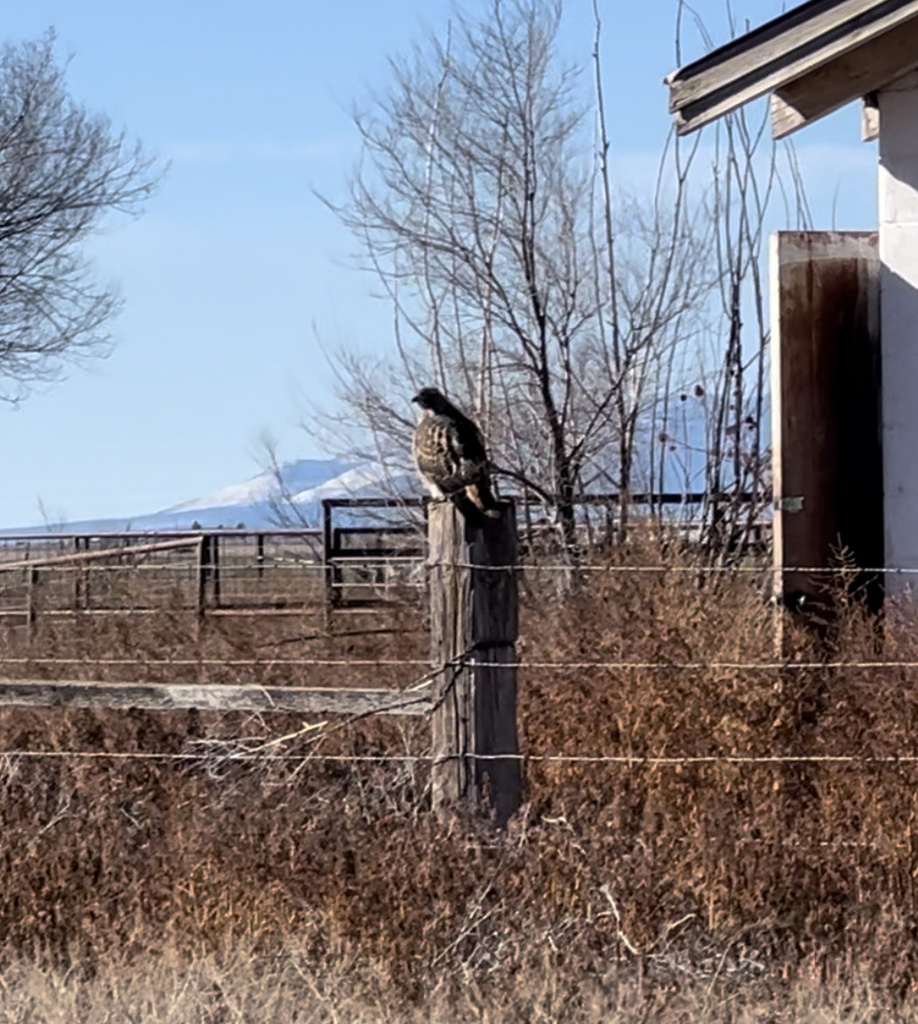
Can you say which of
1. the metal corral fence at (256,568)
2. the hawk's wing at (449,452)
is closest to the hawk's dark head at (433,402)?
the hawk's wing at (449,452)

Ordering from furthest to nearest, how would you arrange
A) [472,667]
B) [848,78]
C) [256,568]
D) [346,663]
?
1. [256,568]
2. [848,78]
3. [346,663]
4. [472,667]

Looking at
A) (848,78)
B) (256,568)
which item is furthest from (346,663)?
(256,568)

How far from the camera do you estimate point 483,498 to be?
6.72 metres

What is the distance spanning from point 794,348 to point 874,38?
1.68 metres

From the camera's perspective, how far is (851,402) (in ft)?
32.4

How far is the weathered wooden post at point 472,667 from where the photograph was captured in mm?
6422

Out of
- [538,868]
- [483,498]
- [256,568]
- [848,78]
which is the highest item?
[848,78]

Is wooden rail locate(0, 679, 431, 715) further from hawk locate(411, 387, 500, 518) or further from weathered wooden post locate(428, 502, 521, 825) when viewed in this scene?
hawk locate(411, 387, 500, 518)

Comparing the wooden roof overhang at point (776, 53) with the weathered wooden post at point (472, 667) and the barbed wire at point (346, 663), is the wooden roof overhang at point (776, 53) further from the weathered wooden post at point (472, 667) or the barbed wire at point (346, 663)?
the weathered wooden post at point (472, 667)

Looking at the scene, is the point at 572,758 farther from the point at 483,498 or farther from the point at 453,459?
the point at 453,459

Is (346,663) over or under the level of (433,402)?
under

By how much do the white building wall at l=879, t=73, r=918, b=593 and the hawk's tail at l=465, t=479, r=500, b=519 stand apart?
3373 mm

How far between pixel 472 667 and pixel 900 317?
4.24m

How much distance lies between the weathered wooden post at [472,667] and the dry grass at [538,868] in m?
0.18
